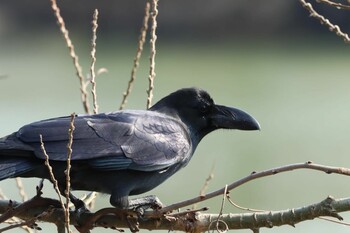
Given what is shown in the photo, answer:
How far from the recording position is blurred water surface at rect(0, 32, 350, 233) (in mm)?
12930

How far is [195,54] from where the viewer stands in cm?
2480

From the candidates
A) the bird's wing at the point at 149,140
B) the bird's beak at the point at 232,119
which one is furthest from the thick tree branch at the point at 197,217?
the bird's beak at the point at 232,119

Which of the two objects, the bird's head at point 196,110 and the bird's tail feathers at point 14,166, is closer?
the bird's tail feathers at point 14,166

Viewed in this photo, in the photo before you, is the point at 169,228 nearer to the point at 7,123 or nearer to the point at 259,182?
the point at 259,182

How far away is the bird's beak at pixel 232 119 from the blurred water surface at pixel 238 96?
5.64m

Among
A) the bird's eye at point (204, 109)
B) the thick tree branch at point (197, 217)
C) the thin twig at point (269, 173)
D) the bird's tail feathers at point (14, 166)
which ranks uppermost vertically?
the thin twig at point (269, 173)

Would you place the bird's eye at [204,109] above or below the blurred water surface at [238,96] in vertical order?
above

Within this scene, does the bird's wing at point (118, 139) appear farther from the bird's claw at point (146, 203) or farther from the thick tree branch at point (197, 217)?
the thick tree branch at point (197, 217)

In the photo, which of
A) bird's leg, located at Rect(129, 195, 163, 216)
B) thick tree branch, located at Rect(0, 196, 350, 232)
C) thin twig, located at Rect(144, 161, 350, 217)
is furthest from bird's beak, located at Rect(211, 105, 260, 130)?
thin twig, located at Rect(144, 161, 350, 217)

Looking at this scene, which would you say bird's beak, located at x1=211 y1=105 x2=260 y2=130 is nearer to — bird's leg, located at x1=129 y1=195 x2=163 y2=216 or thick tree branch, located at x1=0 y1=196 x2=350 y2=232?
bird's leg, located at x1=129 y1=195 x2=163 y2=216

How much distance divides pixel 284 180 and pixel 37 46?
12.9 m

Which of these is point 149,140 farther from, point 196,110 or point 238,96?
point 238,96

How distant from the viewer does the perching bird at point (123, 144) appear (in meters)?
4.03

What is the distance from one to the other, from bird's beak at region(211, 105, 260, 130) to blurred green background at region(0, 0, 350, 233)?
16.5 feet
